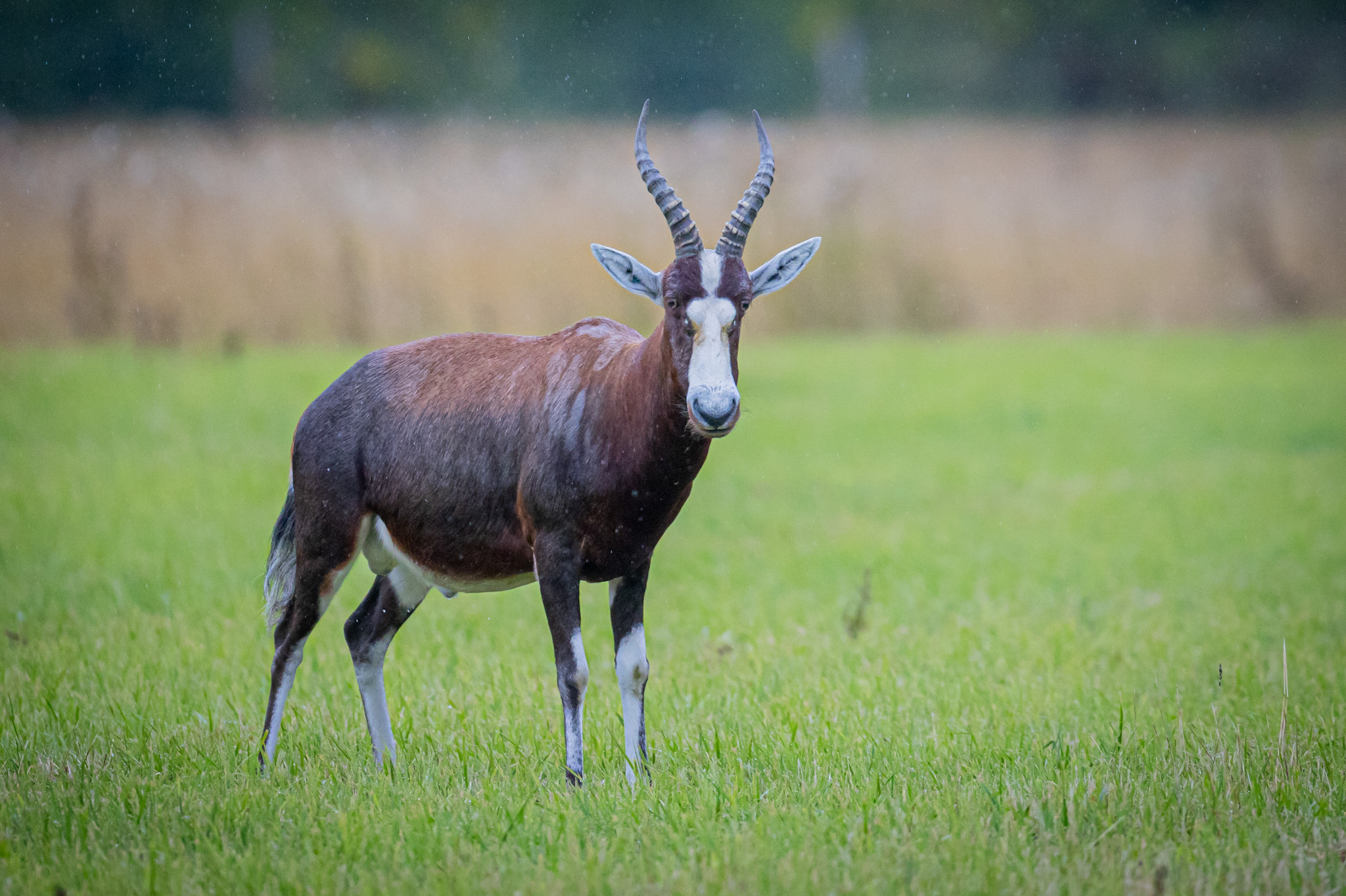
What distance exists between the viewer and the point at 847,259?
20.4 meters

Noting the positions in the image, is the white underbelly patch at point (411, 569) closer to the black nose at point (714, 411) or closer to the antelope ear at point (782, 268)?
the black nose at point (714, 411)

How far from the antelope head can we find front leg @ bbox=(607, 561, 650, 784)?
84 centimetres

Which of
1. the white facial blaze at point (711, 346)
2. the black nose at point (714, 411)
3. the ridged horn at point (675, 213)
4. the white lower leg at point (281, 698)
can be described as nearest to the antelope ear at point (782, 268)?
the ridged horn at point (675, 213)

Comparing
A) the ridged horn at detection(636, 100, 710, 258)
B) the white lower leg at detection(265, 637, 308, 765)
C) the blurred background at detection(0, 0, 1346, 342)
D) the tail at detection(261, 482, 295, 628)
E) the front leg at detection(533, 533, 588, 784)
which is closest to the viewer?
the ridged horn at detection(636, 100, 710, 258)

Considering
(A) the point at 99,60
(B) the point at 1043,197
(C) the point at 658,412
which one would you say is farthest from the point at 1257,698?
(A) the point at 99,60

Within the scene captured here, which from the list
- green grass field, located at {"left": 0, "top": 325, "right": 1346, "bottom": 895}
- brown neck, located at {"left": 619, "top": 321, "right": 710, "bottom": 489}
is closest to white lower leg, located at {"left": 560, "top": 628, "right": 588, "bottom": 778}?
green grass field, located at {"left": 0, "top": 325, "right": 1346, "bottom": 895}

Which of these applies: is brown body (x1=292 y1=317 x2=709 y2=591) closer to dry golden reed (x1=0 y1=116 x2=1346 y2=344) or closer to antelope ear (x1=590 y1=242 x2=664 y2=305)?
antelope ear (x1=590 y1=242 x2=664 y2=305)

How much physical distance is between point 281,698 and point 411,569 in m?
0.77

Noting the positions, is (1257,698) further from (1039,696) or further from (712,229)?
(712,229)

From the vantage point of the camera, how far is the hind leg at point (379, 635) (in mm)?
5926

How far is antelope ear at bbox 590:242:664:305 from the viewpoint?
17.5ft

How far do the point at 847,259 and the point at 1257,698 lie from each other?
46.8 ft

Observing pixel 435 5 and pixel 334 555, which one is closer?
pixel 334 555

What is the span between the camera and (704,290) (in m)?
4.98
